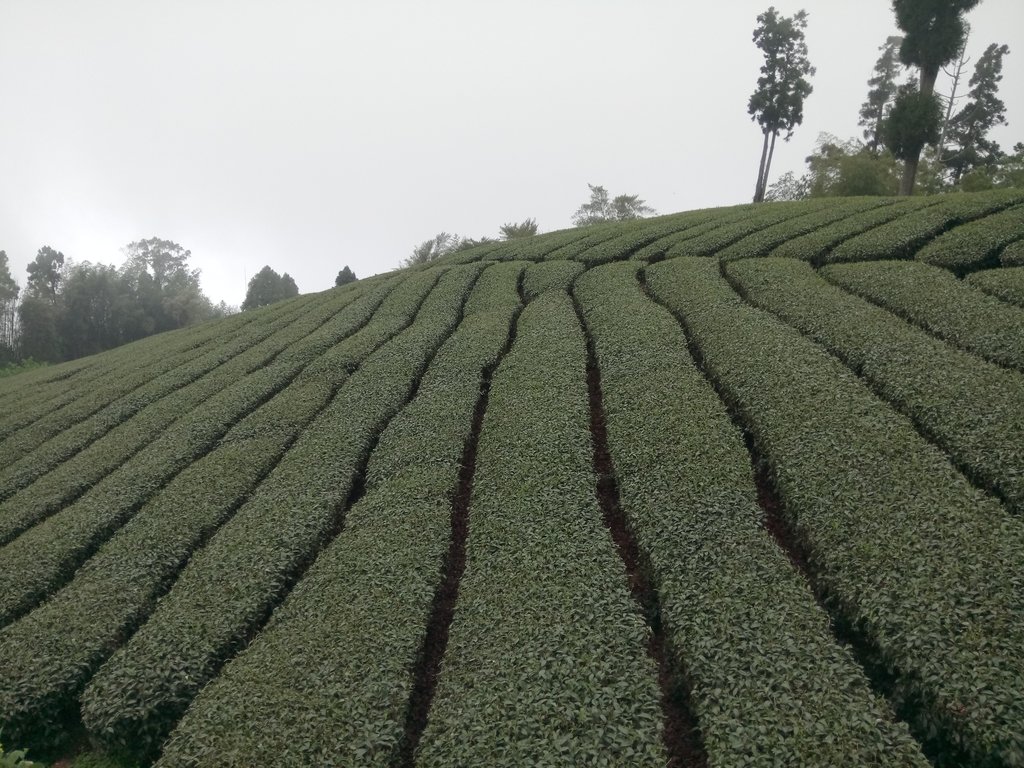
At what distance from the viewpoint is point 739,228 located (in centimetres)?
2614

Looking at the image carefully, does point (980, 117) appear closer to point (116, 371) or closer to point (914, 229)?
point (914, 229)

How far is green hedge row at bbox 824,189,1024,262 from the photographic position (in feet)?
64.4

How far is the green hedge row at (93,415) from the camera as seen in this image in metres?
17.4

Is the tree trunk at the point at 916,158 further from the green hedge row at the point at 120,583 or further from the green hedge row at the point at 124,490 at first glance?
the green hedge row at the point at 120,583

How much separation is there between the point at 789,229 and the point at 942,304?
9.93 meters

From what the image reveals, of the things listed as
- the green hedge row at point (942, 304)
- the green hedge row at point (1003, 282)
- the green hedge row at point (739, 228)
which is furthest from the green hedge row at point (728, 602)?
the green hedge row at point (739, 228)

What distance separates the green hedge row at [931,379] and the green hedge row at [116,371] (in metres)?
22.2

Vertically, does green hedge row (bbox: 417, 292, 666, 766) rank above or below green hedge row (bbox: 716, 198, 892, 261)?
below

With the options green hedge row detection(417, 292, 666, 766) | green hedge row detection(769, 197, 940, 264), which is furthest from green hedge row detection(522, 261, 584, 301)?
green hedge row detection(417, 292, 666, 766)

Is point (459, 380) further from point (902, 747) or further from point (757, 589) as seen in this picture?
point (902, 747)

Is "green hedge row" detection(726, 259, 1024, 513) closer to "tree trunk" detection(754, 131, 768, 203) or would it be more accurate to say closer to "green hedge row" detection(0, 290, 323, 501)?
"green hedge row" detection(0, 290, 323, 501)

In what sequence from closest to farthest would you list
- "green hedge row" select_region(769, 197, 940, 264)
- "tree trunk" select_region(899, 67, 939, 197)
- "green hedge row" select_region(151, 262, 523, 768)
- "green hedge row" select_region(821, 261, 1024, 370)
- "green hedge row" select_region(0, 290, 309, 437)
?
"green hedge row" select_region(151, 262, 523, 768)
"green hedge row" select_region(821, 261, 1024, 370)
"green hedge row" select_region(769, 197, 940, 264)
"green hedge row" select_region(0, 290, 309, 437)
"tree trunk" select_region(899, 67, 939, 197)

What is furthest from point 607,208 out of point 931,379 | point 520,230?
point 931,379

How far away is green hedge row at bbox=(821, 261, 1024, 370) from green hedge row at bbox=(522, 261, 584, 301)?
936 cm
